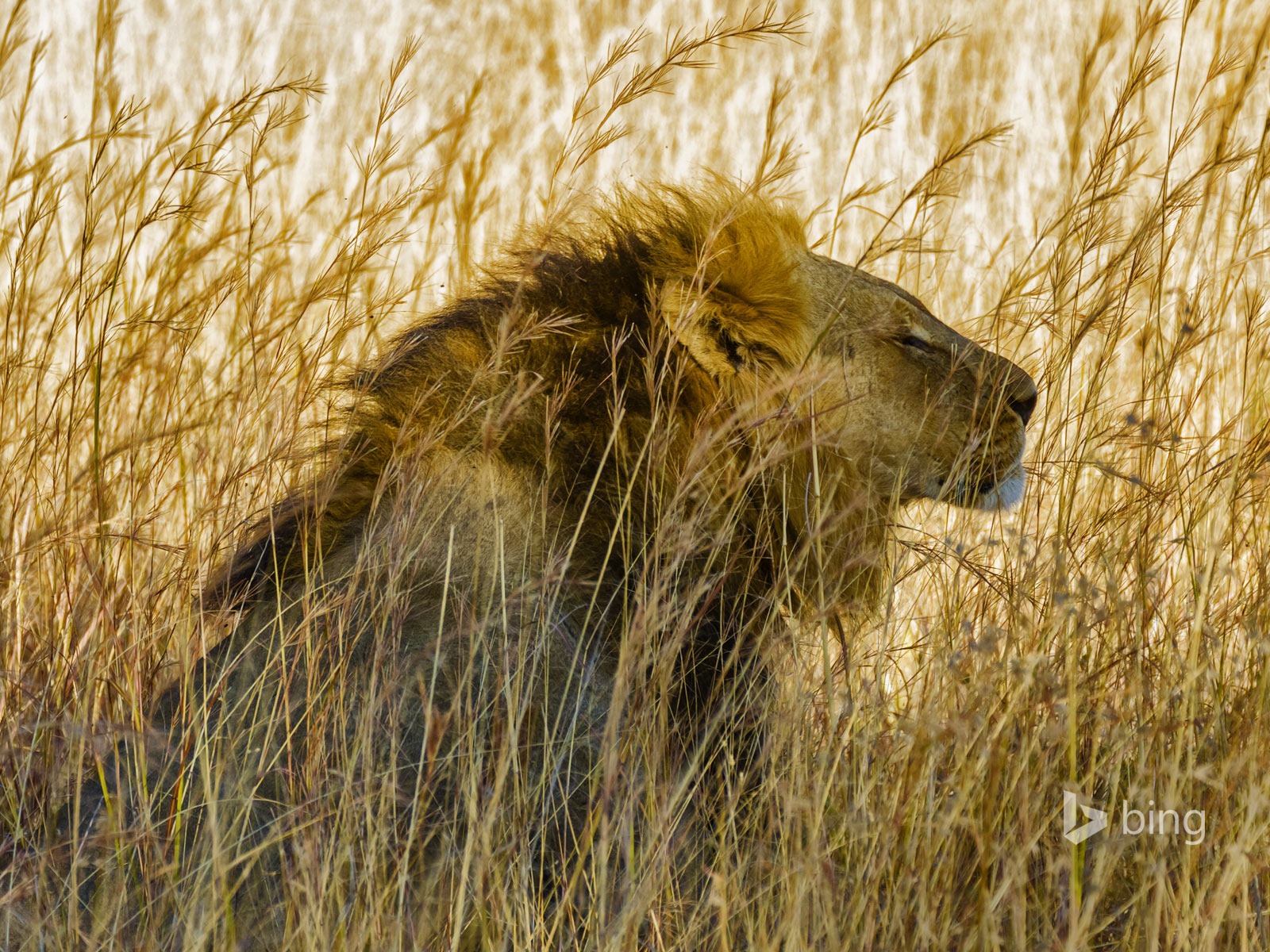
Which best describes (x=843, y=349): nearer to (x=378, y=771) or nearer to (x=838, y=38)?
(x=378, y=771)

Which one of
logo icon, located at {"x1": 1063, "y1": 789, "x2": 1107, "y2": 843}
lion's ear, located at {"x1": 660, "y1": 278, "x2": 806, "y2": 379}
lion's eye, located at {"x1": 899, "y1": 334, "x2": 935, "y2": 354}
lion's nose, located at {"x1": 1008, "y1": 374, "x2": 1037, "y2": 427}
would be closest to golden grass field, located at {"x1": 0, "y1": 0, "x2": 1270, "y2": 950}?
logo icon, located at {"x1": 1063, "y1": 789, "x2": 1107, "y2": 843}

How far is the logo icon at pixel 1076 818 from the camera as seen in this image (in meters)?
2.11

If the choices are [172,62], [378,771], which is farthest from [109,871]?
[172,62]

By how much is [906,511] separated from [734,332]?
0.82 meters

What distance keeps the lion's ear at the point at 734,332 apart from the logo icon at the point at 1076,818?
1082 millimetres

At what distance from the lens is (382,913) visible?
193 cm

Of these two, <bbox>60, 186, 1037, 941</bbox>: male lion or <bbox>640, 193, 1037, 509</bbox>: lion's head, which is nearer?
<bbox>60, 186, 1037, 941</bbox>: male lion

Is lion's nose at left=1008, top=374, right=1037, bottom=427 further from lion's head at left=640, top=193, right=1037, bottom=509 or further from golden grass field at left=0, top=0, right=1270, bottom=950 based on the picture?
golden grass field at left=0, top=0, right=1270, bottom=950

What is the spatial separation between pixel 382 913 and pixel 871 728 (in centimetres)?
78

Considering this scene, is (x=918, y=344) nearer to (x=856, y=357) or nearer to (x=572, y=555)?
(x=856, y=357)

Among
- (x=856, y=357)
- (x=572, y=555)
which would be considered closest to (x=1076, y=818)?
(x=572, y=555)

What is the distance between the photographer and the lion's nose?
10.3 feet

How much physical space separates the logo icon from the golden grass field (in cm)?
2

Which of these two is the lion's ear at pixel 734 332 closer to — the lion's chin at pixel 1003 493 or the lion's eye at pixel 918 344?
the lion's eye at pixel 918 344
